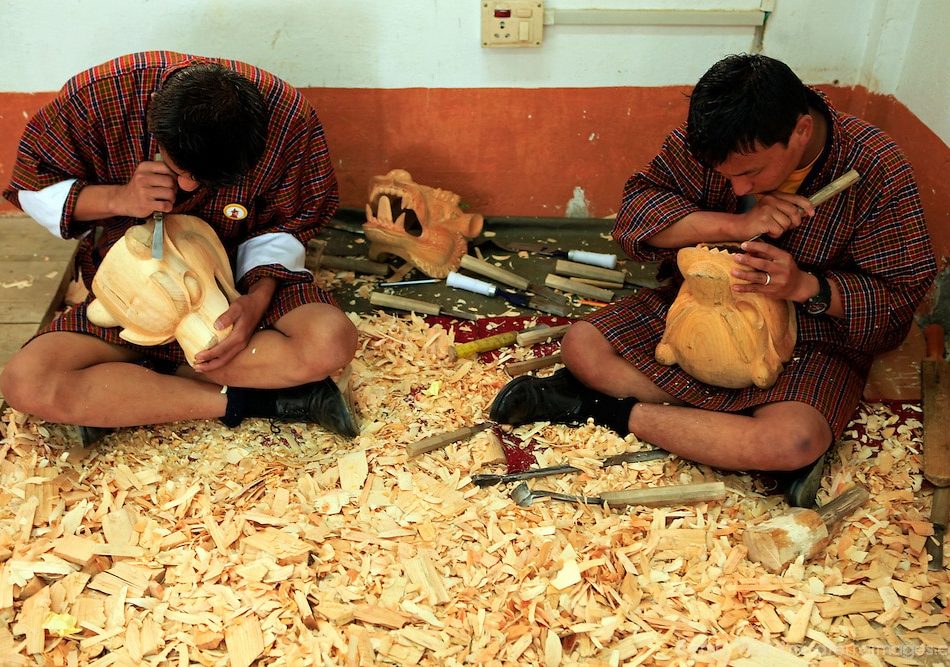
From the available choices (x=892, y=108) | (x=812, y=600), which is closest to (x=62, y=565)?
(x=812, y=600)

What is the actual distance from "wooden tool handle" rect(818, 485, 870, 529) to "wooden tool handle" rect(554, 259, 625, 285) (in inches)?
45.4

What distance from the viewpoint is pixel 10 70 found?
9.55 ft

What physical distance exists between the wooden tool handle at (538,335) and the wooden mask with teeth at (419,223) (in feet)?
1.66

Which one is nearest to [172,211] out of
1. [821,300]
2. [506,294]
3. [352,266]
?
[352,266]

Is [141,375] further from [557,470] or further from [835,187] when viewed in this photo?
[835,187]

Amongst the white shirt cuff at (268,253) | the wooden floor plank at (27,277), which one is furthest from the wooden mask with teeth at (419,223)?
the wooden floor plank at (27,277)

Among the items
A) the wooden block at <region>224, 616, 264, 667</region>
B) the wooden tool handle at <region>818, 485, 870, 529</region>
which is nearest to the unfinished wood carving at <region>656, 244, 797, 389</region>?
the wooden tool handle at <region>818, 485, 870, 529</region>

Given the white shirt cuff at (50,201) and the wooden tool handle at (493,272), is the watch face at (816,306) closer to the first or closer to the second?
the wooden tool handle at (493,272)

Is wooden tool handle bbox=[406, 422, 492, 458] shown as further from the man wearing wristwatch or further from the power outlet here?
the power outlet

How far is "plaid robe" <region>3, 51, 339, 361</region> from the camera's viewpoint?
209 centimetres

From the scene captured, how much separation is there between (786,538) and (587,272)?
1.32 m

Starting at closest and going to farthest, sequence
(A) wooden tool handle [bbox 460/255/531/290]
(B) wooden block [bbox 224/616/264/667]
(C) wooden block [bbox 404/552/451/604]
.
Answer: (B) wooden block [bbox 224/616/264/667], (C) wooden block [bbox 404/552/451/604], (A) wooden tool handle [bbox 460/255/531/290]

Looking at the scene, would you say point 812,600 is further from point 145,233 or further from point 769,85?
point 145,233

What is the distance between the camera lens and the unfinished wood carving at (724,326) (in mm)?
1985
